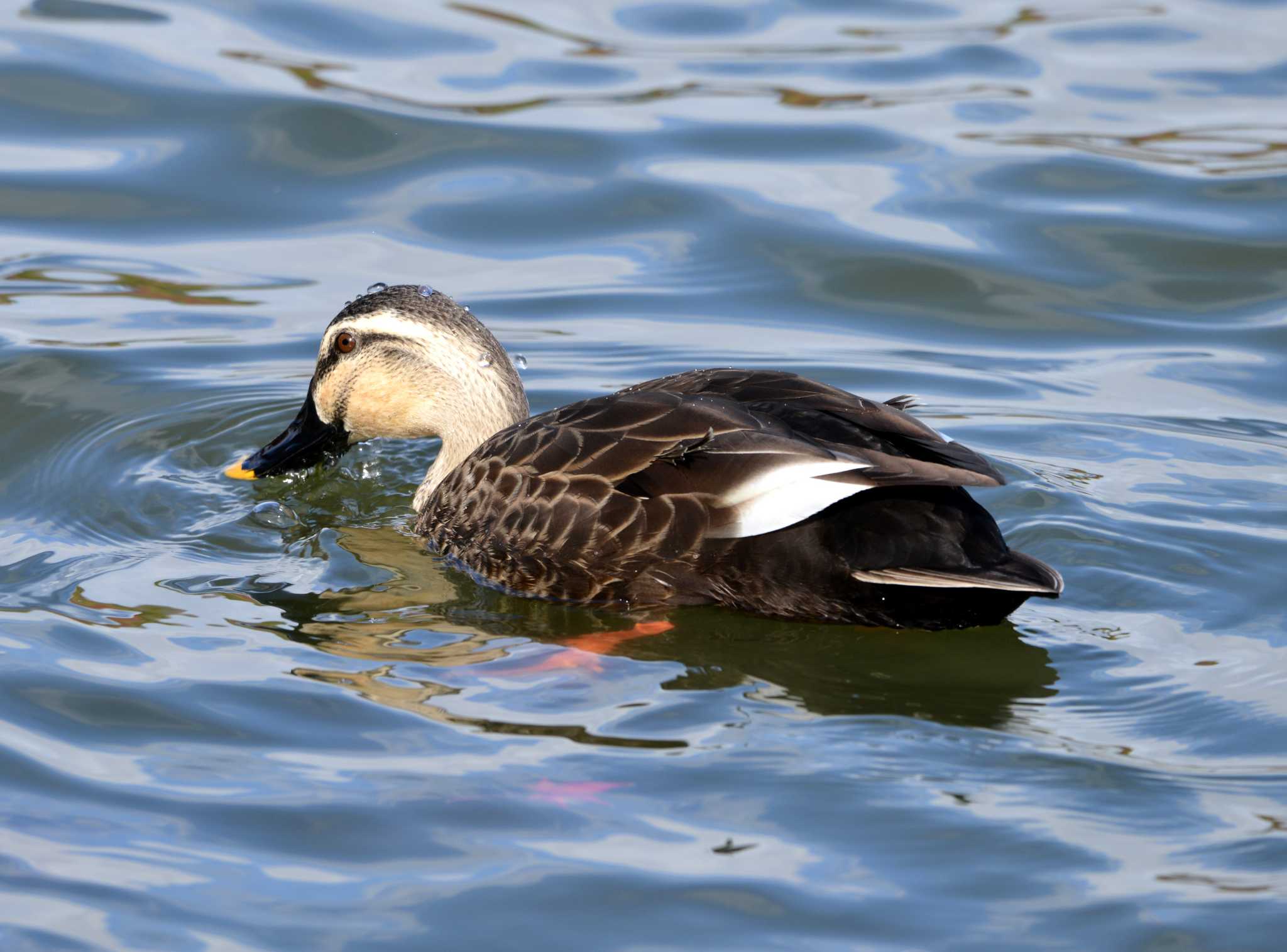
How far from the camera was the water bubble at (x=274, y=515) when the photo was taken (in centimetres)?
655

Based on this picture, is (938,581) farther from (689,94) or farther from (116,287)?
(689,94)

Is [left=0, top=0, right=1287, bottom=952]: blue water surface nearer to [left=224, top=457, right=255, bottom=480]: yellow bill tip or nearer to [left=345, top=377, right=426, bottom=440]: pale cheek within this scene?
[left=224, top=457, right=255, bottom=480]: yellow bill tip

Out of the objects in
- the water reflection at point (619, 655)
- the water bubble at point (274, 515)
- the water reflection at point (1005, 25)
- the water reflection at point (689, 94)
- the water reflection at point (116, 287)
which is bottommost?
the water reflection at point (619, 655)

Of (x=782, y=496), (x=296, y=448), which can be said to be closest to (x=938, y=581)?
(x=782, y=496)

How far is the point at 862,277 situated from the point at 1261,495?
3.17 m

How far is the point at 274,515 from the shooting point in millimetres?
6645

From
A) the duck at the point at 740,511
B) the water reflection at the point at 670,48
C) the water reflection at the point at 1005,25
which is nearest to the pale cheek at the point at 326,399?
the duck at the point at 740,511

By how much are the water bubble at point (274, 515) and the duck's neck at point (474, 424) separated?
1.60 ft

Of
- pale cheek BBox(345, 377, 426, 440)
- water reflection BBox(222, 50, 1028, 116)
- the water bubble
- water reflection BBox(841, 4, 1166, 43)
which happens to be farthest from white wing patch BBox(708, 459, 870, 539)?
water reflection BBox(841, 4, 1166, 43)

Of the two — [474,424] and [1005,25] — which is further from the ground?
[1005,25]

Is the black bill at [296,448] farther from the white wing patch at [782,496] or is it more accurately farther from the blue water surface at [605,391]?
the white wing patch at [782,496]

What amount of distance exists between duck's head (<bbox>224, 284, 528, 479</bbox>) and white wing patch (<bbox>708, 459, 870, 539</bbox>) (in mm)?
1700

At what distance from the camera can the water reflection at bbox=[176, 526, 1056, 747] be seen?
4895 millimetres

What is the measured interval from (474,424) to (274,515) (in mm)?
856
